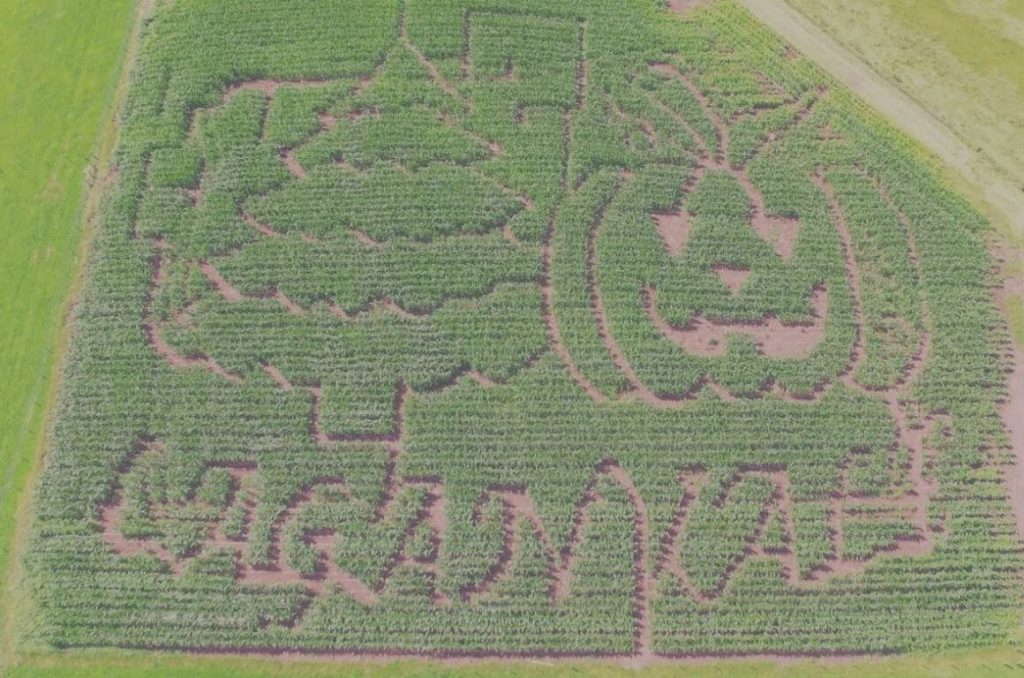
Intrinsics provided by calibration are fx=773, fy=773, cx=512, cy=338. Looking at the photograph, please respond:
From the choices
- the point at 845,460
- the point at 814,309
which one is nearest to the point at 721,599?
the point at 845,460

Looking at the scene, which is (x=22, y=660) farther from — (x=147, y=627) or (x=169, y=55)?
(x=169, y=55)

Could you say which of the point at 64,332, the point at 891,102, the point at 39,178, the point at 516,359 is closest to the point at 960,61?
the point at 891,102

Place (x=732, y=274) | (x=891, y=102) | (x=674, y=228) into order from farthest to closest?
(x=891, y=102), (x=674, y=228), (x=732, y=274)

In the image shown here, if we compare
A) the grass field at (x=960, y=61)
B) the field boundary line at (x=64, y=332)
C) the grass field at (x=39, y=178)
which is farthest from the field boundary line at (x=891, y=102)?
the grass field at (x=39, y=178)

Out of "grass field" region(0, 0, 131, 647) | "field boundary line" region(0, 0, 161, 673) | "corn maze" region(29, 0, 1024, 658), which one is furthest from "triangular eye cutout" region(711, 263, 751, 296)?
"grass field" region(0, 0, 131, 647)

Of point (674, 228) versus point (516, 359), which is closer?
point (516, 359)

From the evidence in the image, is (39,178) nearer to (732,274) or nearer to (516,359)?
(516,359)

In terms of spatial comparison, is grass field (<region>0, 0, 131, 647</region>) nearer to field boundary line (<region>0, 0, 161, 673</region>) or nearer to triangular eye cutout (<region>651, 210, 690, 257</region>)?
field boundary line (<region>0, 0, 161, 673</region>)
